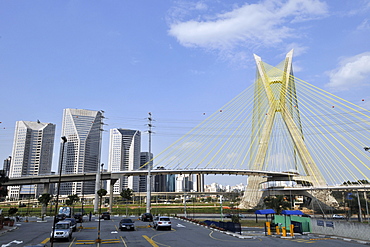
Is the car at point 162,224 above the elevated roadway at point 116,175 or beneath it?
beneath

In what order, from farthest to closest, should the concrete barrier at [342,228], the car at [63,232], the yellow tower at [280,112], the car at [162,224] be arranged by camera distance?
the yellow tower at [280,112]
the car at [162,224]
the concrete barrier at [342,228]
the car at [63,232]

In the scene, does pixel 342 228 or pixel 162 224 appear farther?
pixel 162 224

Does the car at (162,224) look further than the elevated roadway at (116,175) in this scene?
No

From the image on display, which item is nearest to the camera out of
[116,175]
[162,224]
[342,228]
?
[342,228]

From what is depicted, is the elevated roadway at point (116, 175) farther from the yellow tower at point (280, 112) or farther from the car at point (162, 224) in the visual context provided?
the car at point (162, 224)

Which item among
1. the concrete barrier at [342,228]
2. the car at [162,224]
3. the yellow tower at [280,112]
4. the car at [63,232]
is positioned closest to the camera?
the car at [63,232]

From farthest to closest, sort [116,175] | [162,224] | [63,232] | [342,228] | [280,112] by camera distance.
Answer: 1. [116,175]
2. [280,112]
3. [162,224]
4. [342,228]
5. [63,232]

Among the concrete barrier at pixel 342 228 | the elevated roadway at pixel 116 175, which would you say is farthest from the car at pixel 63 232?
the elevated roadway at pixel 116 175

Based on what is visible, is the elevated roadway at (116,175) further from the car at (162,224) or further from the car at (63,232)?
the car at (63,232)

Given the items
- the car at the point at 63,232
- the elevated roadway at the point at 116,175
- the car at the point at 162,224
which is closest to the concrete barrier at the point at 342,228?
the car at the point at 162,224

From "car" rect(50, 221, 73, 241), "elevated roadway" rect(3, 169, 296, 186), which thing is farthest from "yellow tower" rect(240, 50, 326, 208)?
"car" rect(50, 221, 73, 241)

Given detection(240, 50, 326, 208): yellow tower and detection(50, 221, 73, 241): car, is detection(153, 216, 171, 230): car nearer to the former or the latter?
detection(50, 221, 73, 241): car

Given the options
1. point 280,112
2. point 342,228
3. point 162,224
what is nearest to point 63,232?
point 162,224

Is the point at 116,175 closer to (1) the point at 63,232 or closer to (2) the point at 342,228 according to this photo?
(1) the point at 63,232
